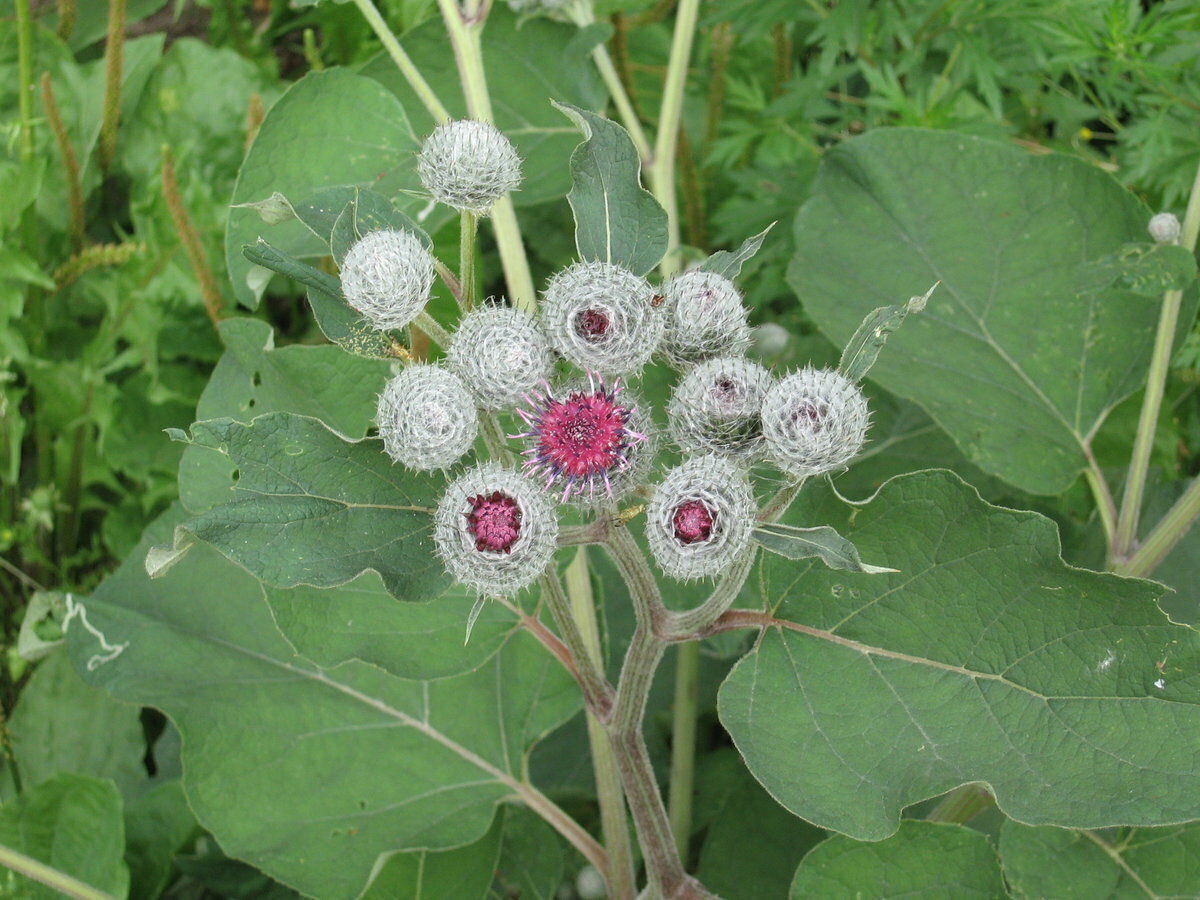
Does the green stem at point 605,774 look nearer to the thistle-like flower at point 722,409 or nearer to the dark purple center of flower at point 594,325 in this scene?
the thistle-like flower at point 722,409

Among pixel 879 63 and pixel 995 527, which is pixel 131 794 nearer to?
pixel 995 527

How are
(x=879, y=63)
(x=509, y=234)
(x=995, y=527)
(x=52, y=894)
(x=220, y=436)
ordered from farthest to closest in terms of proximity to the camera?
(x=879, y=63) < (x=509, y=234) < (x=52, y=894) < (x=995, y=527) < (x=220, y=436)

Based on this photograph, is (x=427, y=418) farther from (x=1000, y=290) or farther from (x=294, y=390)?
(x=1000, y=290)

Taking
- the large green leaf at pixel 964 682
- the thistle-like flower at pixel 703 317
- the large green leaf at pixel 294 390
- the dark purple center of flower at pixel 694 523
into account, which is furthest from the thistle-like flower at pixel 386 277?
the large green leaf at pixel 964 682

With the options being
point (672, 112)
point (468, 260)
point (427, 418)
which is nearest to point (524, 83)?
point (672, 112)

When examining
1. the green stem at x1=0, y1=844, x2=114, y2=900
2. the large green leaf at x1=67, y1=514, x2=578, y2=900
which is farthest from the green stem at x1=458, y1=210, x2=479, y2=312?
the green stem at x1=0, y1=844, x2=114, y2=900

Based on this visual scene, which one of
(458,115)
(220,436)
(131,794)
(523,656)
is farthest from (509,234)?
(131,794)
